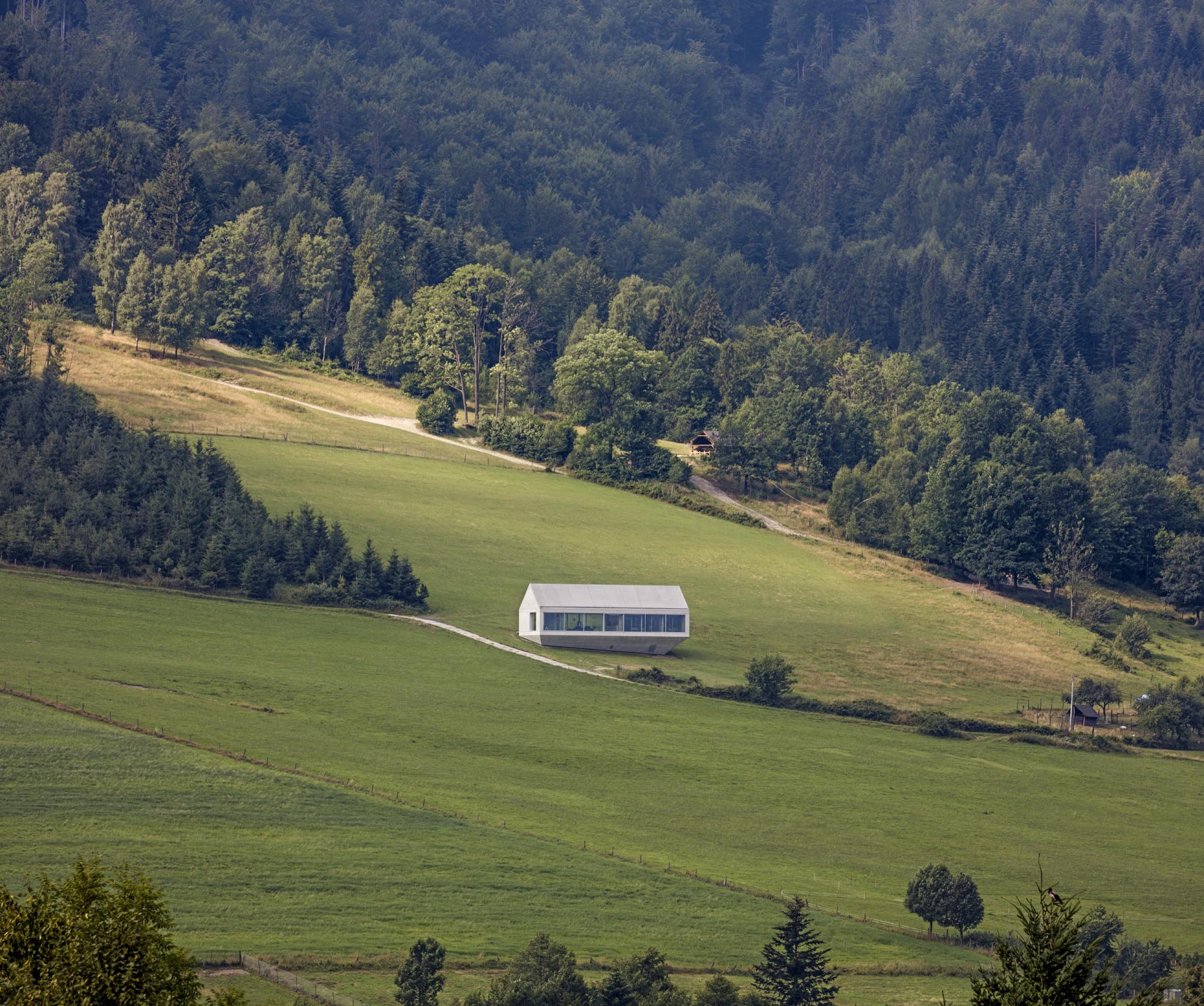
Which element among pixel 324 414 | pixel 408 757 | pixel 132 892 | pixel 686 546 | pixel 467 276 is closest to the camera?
pixel 132 892

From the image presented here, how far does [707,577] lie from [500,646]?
93.3 ft

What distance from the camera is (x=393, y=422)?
15488cm

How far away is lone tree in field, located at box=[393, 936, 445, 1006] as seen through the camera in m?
48.0

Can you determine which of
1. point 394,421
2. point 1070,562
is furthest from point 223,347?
point 1070,562

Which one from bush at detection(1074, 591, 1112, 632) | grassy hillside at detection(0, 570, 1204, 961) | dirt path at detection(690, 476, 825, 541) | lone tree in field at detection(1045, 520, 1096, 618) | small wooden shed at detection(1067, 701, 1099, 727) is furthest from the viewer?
dirt path at detection(690, 476, 825, 541)

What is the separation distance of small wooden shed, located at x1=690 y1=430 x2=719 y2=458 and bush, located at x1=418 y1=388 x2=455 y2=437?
1032 inches

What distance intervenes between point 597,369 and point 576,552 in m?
44.2

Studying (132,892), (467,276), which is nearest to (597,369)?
(467,276)

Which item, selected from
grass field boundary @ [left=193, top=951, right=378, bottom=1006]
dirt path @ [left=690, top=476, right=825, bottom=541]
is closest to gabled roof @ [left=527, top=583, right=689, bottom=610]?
dirt path @ [left=690, top=476, right=825, bottom=541]

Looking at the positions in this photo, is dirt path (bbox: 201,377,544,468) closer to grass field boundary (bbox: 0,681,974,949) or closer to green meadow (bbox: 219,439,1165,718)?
green meadow (bbox: 219,439,1165,718)

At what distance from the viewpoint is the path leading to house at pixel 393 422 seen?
148 m

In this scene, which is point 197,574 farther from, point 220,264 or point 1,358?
point 220,264

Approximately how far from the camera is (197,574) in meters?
96.9

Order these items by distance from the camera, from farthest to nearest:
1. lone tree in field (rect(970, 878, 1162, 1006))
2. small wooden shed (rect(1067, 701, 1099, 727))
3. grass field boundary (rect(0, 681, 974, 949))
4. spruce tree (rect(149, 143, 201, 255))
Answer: spruce tree (rect(149, 143, 201, 255)), small wooden shed (rect(1067, 701, 1099, 727)), grass field boundary (rect(0, 681, 974, 949)), lone tree in field (rect(970, 878, 1162, 1006))
